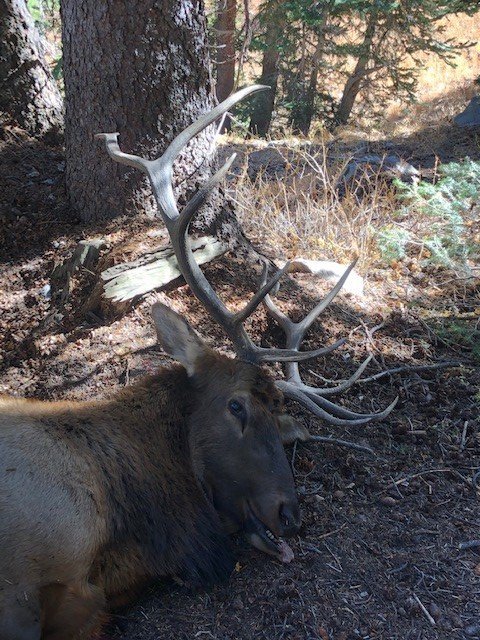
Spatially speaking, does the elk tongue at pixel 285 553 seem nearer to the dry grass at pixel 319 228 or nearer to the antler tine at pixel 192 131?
the antler tine at pixel 192 131

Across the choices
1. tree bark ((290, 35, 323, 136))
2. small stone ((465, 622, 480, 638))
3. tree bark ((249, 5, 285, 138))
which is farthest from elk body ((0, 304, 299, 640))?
tree bark ((290, 35, 323, 136))

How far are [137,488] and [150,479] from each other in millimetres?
88

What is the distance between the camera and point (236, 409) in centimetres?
345

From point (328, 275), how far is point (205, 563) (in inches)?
122

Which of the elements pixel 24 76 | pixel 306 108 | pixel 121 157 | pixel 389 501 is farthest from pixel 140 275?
pixel 306 108

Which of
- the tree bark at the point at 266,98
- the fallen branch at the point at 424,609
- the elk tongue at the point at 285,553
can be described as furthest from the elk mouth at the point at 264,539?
the tree bark at the point at 266,98

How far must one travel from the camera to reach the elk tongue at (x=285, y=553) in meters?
3.32

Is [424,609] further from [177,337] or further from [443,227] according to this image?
[443,227]

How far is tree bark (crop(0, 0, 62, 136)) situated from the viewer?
18.7 ft

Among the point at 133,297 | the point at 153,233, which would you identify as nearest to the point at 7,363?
the point at 133,297

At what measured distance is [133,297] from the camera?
463 centimetres

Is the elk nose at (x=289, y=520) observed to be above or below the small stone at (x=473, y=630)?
above

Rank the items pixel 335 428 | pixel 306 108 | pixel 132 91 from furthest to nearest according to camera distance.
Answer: pixel 306 108, pixel 132 91, pixel 335 428

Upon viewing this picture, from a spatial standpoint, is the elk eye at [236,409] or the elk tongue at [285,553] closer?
the elk tongue at [285,553]
